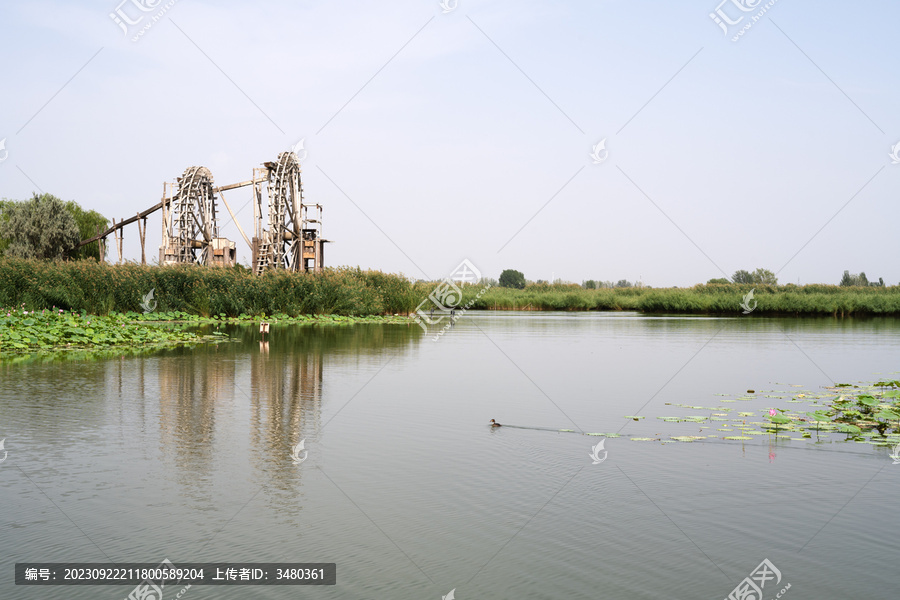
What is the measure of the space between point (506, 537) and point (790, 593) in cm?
167

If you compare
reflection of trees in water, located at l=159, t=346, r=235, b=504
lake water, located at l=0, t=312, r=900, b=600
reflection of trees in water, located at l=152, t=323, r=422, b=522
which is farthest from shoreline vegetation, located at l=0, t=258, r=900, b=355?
lake water, located at l=0, t=312, r=900, b=600

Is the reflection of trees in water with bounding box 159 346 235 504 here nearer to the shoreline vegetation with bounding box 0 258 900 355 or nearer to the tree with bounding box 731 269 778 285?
the shoreline vegetation with bounding box 0 258 900 355

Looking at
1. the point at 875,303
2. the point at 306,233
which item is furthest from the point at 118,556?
the point at 875,303

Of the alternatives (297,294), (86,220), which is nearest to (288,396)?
(297,294)

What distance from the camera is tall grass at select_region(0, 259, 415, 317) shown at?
24797 mm

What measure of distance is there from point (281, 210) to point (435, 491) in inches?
1586

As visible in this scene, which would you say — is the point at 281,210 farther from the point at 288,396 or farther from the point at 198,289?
the point at 288,396

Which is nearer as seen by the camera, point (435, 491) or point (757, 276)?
point (435, 491)

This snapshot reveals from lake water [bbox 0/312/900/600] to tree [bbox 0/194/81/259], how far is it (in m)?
55.0

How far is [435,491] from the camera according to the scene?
18.8 ft

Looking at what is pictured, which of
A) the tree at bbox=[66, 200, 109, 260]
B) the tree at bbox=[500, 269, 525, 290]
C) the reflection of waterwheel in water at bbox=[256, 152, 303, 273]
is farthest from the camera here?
the tree at bbox=[500, 269, 525, 290]

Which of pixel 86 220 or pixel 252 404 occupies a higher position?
pixel 86 220

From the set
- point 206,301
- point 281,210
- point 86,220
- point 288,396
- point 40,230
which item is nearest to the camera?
point 288,396

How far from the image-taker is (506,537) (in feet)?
15.6
